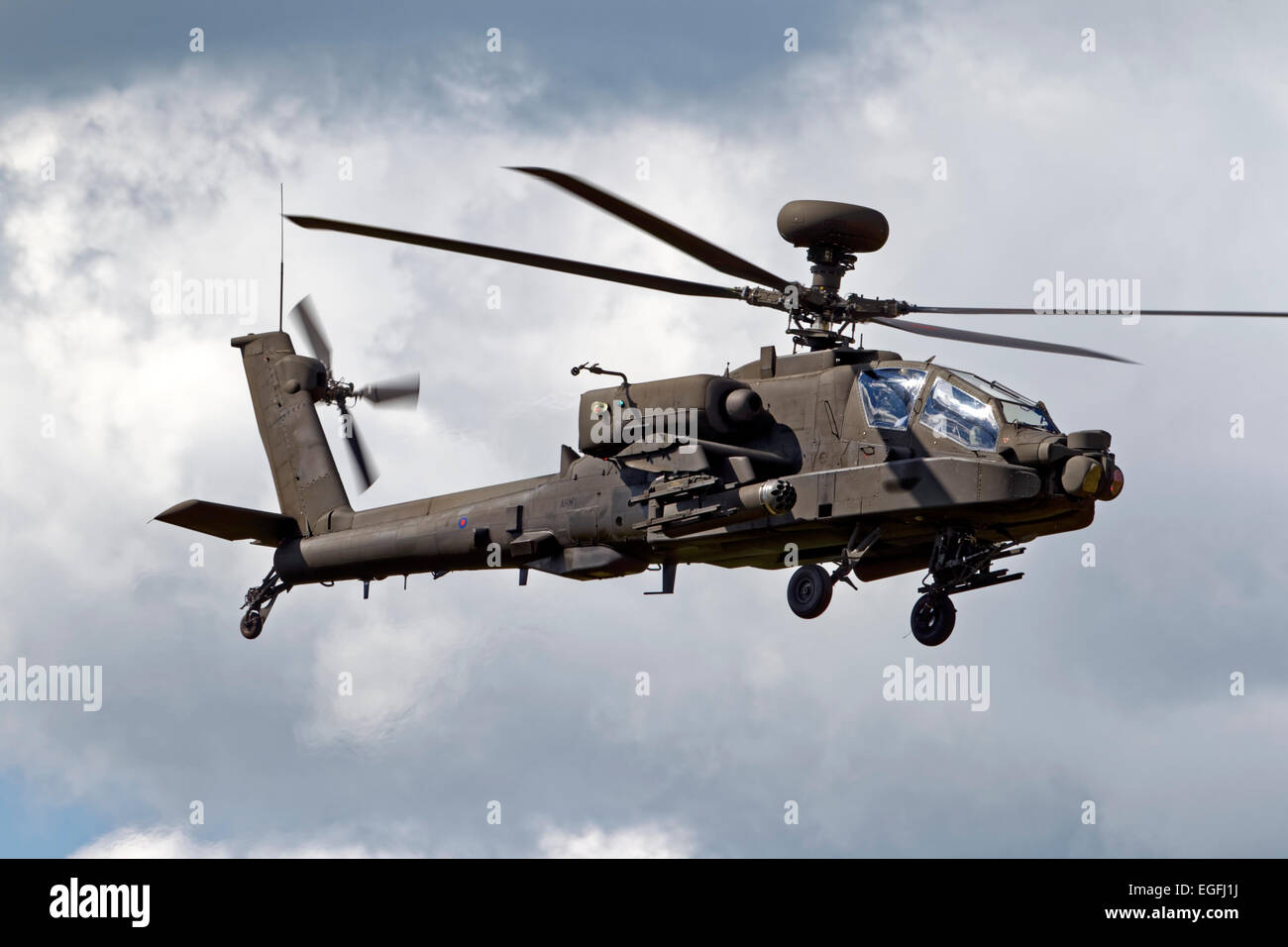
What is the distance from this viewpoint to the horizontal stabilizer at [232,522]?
96.4 feet

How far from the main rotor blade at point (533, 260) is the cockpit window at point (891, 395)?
232 cm

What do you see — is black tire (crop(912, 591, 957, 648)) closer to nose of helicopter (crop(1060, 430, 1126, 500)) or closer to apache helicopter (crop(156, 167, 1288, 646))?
apache helicopter (crop(156, 167, 1288, 646))

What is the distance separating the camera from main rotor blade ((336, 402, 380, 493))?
30.9 meters

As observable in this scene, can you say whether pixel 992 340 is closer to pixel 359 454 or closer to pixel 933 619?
pixel 933 619

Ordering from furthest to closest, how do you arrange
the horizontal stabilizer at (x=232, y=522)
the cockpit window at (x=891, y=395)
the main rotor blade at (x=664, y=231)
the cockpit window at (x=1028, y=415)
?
the horizontal stabilizer at (x=232, y=522), the cockpit window at (x=891, y=395), the cockpit window at (x=1028, y=415), the main rotor blade at (x=664, y=231)

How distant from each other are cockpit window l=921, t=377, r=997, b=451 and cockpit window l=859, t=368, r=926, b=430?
0.82 feet

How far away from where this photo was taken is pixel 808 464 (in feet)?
79.6

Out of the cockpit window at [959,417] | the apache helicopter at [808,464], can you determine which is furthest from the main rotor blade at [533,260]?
the cockpit window at [959,417]

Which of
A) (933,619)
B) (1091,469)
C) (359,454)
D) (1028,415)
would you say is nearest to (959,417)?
(1028,415)

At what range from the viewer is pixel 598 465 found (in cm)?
2645

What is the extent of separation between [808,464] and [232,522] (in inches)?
427

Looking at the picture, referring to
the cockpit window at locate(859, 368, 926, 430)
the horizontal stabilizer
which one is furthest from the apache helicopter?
the horizontal stabilizer
